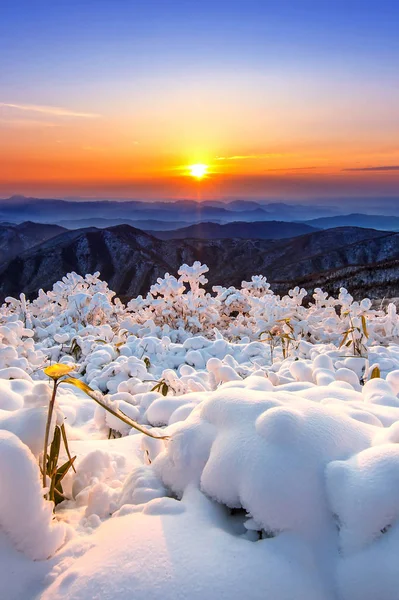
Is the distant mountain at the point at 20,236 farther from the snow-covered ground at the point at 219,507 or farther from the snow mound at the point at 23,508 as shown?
the snow mound at the point at 23,508

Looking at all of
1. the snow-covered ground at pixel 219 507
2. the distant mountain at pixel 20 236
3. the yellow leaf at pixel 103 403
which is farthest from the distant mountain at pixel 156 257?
the yellow leaf at pixel 103 403

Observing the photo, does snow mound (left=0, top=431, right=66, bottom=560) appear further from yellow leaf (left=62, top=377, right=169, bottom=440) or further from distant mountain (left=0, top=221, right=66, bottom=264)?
distant mountain (left=0, top=221, right=66, bottom=264)

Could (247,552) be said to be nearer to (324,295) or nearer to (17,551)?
(17,551)

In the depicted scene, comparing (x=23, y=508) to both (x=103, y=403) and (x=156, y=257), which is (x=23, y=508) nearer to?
(x=103, y=403)

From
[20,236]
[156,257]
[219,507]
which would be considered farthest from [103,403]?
[20,236]

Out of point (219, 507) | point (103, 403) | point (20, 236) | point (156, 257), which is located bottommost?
point (156, 257)
